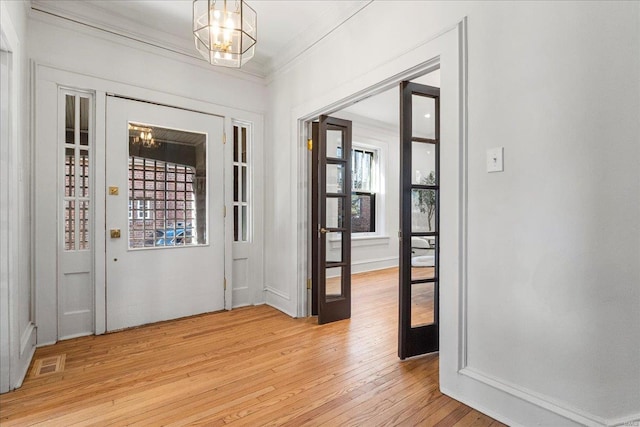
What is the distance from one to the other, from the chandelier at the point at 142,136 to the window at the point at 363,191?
12.1ft

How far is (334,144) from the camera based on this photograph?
3.41 m

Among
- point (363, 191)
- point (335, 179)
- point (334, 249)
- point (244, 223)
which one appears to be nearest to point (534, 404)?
point (334, 249)

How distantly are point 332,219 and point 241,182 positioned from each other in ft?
4.07

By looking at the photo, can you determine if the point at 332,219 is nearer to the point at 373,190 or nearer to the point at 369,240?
the point at 369,240

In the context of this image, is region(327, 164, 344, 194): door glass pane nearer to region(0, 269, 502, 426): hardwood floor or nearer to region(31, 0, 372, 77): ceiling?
region(31, 0, 372, 77): ceiling

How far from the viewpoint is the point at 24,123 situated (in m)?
2.48

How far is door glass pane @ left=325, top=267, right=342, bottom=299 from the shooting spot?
333 cm

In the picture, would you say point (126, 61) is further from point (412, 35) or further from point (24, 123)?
point (412, 35)

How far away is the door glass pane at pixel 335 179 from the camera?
3349 millimetres

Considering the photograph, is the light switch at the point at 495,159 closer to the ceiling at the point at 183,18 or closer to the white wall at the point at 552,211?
the white wall at the point at 552,211

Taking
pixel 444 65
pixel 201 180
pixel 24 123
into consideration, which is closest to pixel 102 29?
pixel 24 123

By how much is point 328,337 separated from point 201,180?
211 cm

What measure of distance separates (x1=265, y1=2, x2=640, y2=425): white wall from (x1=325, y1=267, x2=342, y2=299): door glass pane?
1.49 metres

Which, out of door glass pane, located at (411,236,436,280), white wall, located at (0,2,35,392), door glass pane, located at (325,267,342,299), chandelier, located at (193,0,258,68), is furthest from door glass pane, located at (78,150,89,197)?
door glass pane, located at (411,236,436,280)
